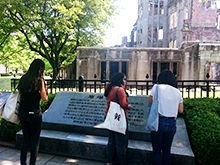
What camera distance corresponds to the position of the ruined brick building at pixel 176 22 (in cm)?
3519

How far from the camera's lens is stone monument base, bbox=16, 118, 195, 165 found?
424 centimetres

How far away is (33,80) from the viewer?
11.8 feet

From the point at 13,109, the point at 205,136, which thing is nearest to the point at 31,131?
the point at 13,109

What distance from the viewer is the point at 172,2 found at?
40.6 meters

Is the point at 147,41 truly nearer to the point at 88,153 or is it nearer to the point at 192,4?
the point at 192,4

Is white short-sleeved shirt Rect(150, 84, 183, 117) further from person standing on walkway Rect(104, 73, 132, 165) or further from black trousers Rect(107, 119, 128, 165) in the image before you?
black trousers Rect(107, 119, 128, 165)

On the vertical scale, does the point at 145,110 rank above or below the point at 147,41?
below

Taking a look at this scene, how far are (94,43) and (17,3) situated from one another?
376 inches

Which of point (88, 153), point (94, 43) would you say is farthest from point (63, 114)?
point (94, 43)

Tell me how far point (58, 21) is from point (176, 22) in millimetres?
27476

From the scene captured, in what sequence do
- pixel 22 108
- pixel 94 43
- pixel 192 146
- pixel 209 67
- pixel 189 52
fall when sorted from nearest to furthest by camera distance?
pixel 22 108 → pixel 192 146 → pixel 189 52 → pixel 94 43 → pixel 209 67

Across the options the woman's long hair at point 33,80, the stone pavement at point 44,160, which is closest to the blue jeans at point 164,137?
the stone pavement at point 44,160

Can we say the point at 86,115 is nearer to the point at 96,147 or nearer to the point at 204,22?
the point at 96,147

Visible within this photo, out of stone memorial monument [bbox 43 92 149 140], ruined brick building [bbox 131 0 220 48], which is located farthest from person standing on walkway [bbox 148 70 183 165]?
ruined brick building [bbox 131 0 220 48]
